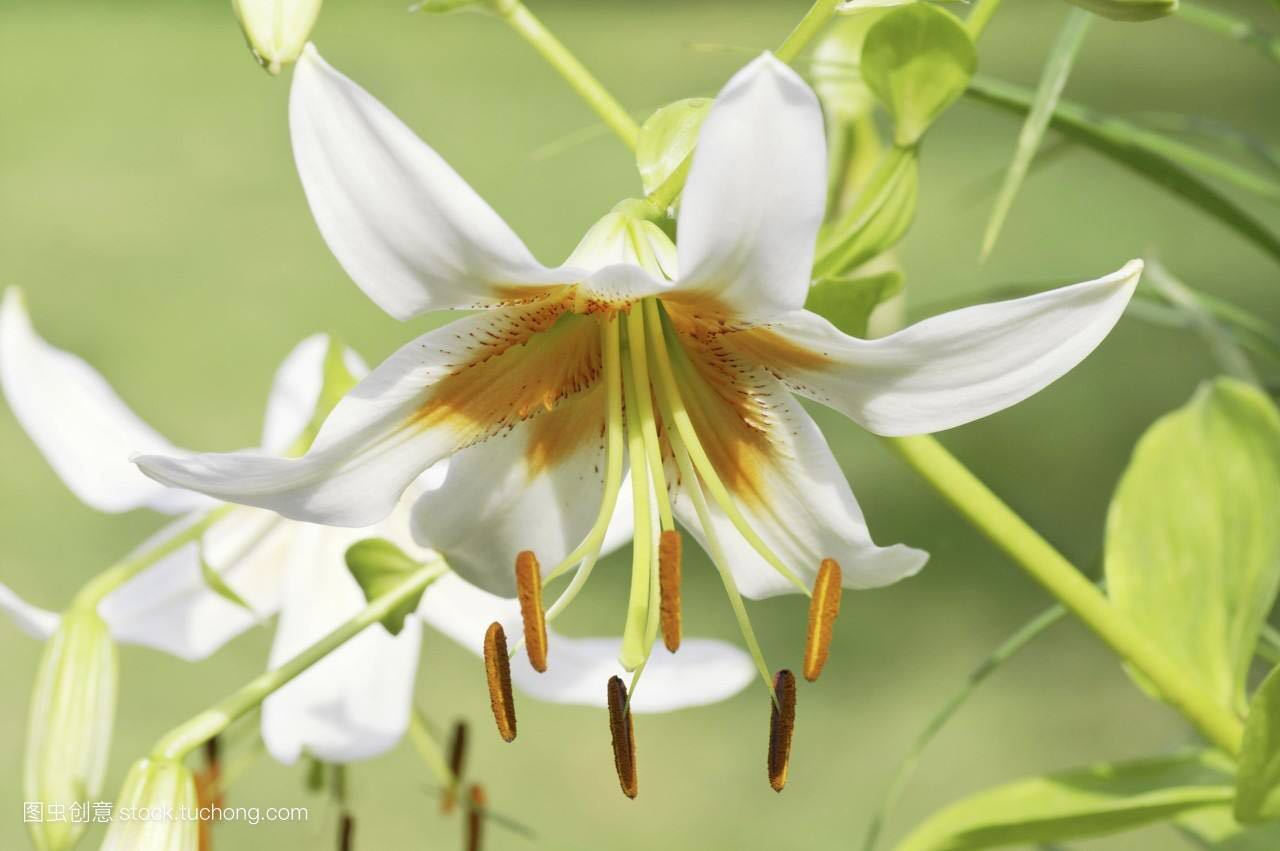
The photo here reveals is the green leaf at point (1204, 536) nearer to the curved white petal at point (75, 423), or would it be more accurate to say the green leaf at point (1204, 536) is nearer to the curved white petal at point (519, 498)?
the curved white petal at point (519, 498)

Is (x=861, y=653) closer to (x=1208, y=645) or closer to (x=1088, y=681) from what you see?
(x=1088, y=681)

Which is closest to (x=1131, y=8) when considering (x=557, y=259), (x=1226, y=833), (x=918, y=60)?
(x=918, y=60)

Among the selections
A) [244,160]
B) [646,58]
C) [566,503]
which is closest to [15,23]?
[244,160]

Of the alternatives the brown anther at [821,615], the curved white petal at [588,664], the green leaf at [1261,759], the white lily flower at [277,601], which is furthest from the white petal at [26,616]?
the green leaf at [1261,759]

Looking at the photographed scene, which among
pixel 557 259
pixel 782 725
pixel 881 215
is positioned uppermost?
pixel 881 215

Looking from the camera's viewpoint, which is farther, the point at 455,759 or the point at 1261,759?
the point at 455,759

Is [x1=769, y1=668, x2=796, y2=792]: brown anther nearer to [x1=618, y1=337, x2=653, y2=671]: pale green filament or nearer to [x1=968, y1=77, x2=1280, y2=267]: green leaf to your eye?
[x1=618, y1=337, x2=653, y2=671]: pale green filament

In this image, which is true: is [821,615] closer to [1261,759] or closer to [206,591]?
[1261,759]

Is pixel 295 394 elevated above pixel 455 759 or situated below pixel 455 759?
above
